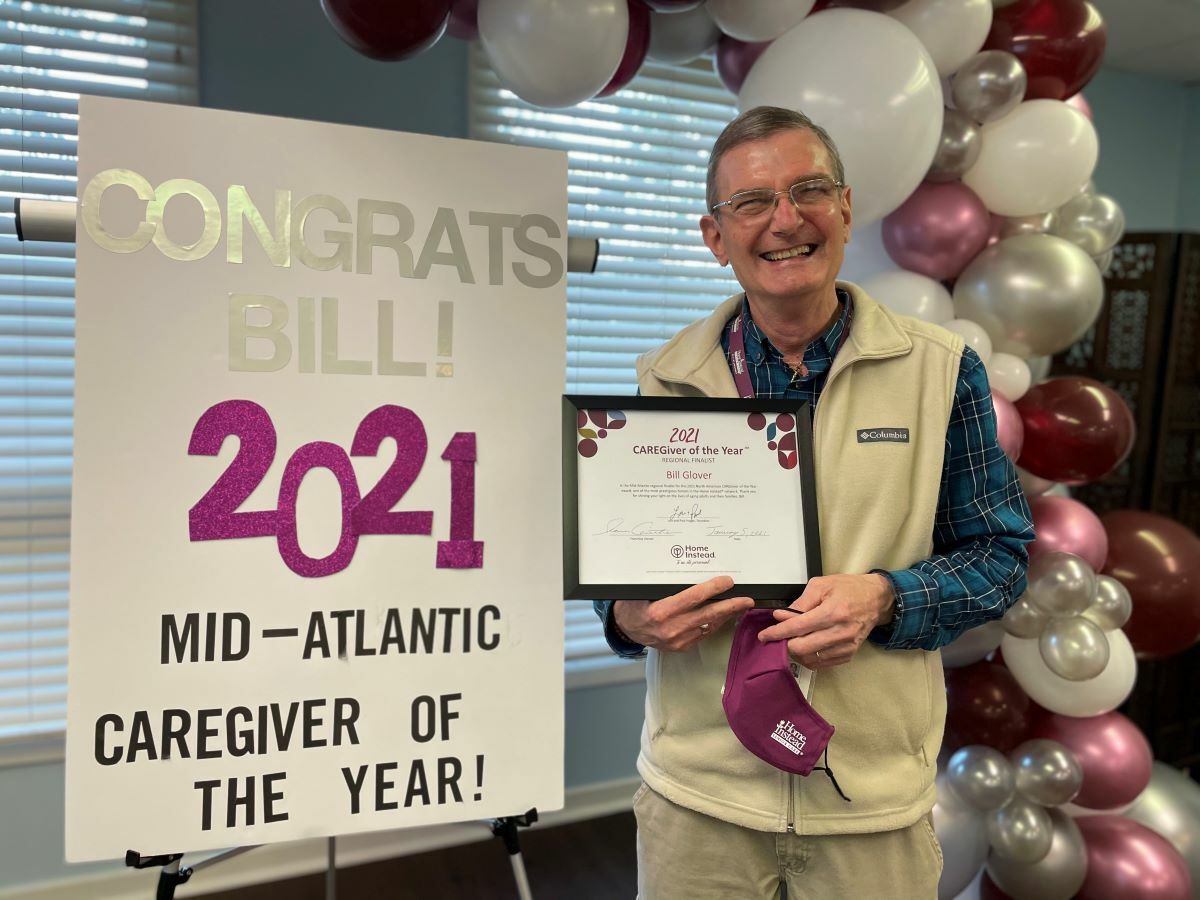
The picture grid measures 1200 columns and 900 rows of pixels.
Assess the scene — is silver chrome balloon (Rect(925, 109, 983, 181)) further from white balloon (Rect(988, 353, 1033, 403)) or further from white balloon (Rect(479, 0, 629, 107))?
white balloon (Rect(479, 0, 629, 107))

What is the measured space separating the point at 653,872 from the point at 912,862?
1.15ft

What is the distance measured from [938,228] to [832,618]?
123 cm

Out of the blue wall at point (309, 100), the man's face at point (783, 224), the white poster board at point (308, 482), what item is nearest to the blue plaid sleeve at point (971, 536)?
the man's face at point (783, 224)

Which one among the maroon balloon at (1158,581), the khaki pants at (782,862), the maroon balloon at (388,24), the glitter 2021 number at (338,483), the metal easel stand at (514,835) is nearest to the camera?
the khaki pants at (782,862)

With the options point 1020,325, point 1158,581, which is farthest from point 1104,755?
point 1020,325

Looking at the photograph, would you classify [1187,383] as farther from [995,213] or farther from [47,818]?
[47,818]

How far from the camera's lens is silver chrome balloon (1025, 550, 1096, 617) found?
179 centimetres

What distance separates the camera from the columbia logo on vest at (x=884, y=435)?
1.08 m

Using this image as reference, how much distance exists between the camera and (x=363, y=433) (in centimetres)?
127

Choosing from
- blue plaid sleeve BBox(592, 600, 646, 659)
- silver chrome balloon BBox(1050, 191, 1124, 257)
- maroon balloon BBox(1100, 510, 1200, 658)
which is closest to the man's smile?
blue plaid sleeve BBox(592, 600, 646, 659)

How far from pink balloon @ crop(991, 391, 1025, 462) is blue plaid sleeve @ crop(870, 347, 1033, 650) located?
75 centimetres

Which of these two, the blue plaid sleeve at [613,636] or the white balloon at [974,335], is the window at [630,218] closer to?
the white balloon at [974,335]

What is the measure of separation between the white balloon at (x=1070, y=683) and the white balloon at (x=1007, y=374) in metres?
0.56

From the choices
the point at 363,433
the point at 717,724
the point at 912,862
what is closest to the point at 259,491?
the point at 363,433
